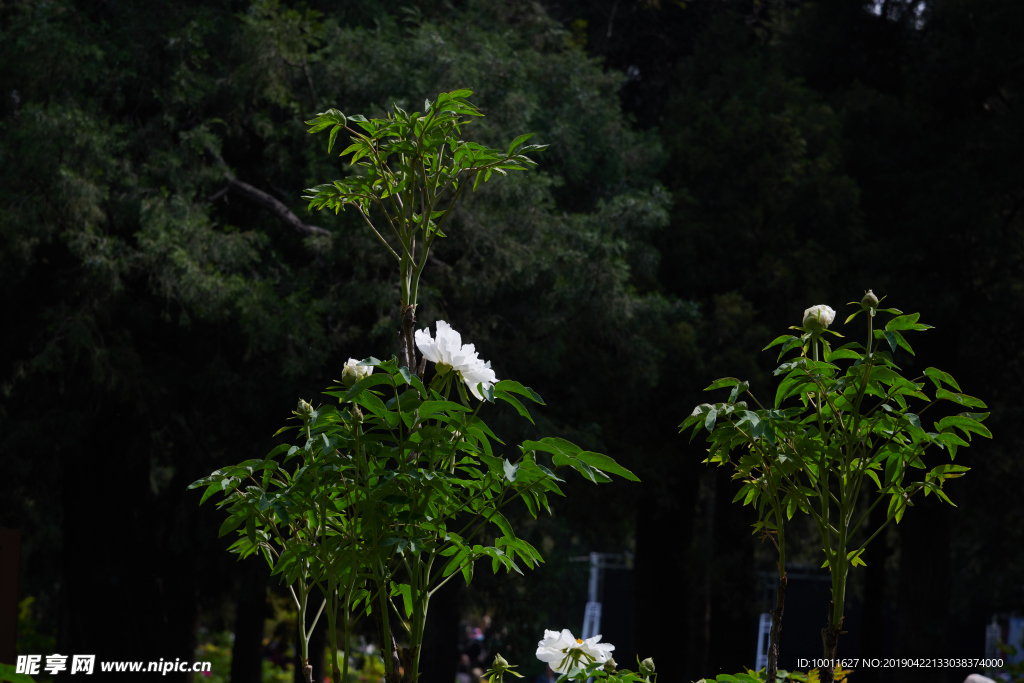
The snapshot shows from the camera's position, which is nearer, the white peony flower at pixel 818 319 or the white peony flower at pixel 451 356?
the white peony flower at pixel 451 356

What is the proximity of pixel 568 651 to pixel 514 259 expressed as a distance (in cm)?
507

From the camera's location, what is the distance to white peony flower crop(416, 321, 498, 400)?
157 cm

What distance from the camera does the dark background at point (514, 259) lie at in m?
6.62

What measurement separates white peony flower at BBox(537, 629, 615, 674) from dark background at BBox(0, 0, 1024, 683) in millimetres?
4644

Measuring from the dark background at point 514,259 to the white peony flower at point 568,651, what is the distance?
4644 mm

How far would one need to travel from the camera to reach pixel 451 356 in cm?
157

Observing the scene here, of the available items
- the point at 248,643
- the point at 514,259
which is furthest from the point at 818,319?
the point at 248,643

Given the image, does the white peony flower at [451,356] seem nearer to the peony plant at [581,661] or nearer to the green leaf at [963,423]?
the peony plant at [581,661]

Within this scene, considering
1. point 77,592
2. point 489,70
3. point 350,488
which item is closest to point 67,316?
point 77,592

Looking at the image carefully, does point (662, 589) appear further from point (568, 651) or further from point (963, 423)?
point (963, 423)

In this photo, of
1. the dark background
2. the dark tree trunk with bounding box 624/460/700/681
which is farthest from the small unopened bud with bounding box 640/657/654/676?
the dark tree trunk with bounding box 624/460/700/681

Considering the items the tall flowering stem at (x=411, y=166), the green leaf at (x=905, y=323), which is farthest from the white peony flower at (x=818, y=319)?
the tall flowering stem at (x=411, y=166)

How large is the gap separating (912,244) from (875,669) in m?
3.73

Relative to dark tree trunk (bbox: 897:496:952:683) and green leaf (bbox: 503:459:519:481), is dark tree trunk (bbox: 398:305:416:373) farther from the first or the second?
dark tree trunk (bbox: 897:496:952:683)
